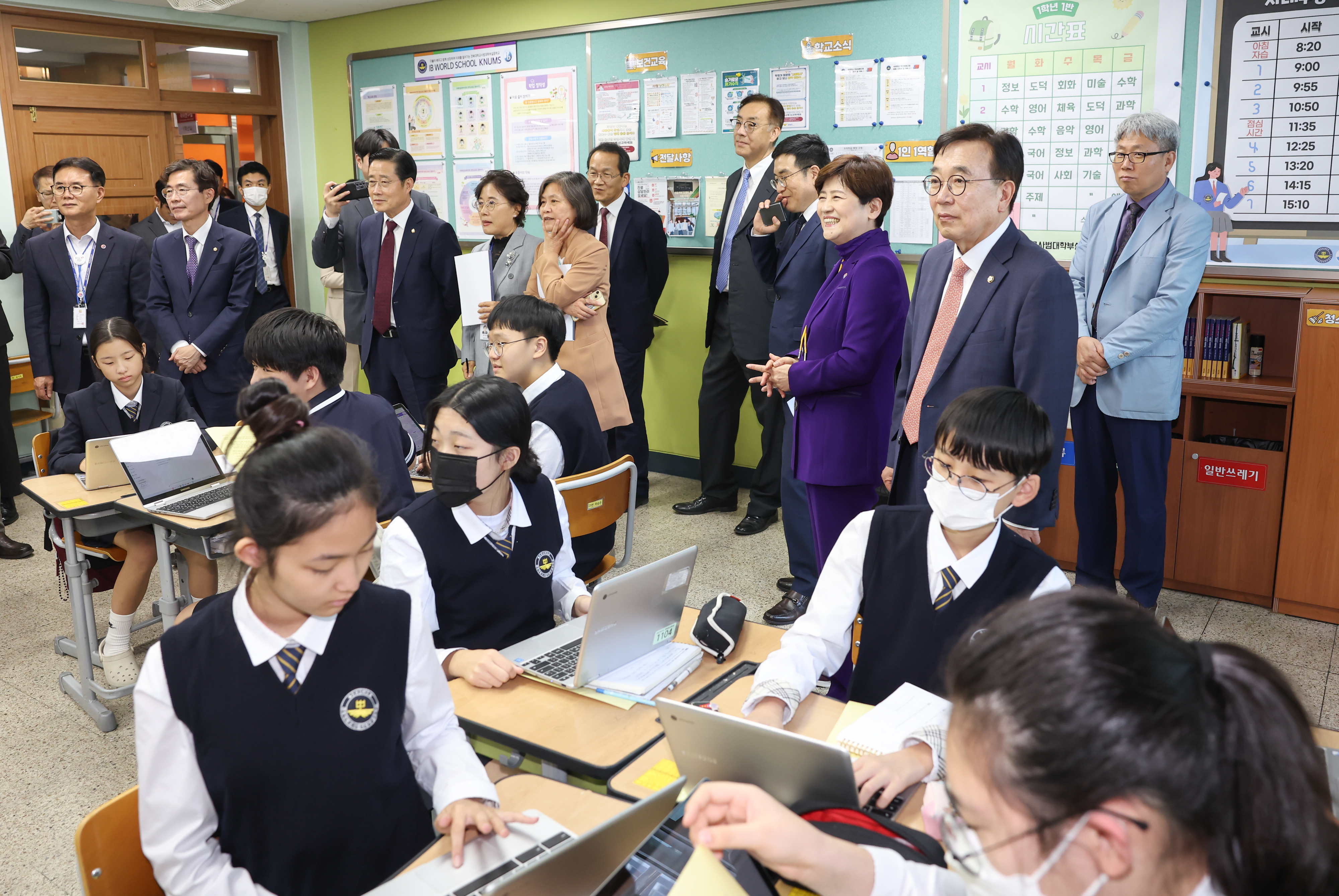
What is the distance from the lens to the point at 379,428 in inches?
114

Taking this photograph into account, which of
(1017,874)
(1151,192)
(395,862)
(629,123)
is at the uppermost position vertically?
(629,123)

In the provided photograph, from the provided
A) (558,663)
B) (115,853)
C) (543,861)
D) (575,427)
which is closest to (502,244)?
(575,427)

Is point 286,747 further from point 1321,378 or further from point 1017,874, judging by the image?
point 1321,378

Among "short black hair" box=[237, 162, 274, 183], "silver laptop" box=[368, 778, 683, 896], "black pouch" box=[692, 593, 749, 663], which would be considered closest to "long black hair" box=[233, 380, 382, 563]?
"silver laptop" box=[368, 778, 683, 896]

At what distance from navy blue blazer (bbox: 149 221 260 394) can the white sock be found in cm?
165

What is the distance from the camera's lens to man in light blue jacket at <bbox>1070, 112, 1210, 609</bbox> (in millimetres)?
3398

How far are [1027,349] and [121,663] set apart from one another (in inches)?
117

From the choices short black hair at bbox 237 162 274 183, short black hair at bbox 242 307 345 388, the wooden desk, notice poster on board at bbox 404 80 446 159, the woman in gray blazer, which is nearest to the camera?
the wooden desk

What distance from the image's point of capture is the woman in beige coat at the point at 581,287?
4.35 meters

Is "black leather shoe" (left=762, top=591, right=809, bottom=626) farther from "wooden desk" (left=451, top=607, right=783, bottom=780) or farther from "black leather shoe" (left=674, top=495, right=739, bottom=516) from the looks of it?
"wooden desk" (left=451, top=607, right=783, bottom=780)

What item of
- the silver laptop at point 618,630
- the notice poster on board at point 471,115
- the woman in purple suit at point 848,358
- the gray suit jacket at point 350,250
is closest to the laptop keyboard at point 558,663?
the silver laptop at point 618,630

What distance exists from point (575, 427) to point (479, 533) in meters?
1.00

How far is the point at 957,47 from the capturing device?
14.2 feet

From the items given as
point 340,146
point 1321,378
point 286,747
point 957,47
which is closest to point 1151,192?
point 1321,378
